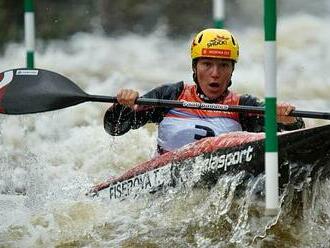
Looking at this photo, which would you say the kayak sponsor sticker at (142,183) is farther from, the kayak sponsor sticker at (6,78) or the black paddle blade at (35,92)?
the kayak sponsor sticker at (6,78)

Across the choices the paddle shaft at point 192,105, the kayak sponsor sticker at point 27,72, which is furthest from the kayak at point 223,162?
the kayak sponsor sticker at point 27,72

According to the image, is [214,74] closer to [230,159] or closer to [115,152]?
[230,159]

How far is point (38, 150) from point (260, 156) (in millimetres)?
3815

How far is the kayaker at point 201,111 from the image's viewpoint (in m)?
4.94

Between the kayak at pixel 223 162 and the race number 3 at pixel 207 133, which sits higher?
the race number 3 at pixel 207 133

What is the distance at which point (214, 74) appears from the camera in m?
4.96

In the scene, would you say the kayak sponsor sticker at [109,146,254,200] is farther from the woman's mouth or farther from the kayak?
the woman's mouth

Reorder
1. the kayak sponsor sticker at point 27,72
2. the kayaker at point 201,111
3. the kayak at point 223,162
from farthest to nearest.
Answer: the kayak sponsor sticker at point 27,72 → the kayaker at point 201,111 → the kayak at point 223,162

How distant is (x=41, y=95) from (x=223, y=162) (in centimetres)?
122

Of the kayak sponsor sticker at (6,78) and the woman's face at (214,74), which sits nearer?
the woman's face at (214,74)

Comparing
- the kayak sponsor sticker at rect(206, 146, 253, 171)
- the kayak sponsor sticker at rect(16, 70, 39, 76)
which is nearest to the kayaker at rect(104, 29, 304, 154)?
the kayak sponsor sticker at rect(16, 70, 39, 76)

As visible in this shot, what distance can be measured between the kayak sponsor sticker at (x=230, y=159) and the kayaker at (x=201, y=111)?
0.58 metres

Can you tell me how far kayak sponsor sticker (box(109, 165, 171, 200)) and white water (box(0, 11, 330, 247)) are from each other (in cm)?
7

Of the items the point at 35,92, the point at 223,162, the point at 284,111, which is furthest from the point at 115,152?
the point at 223,162
